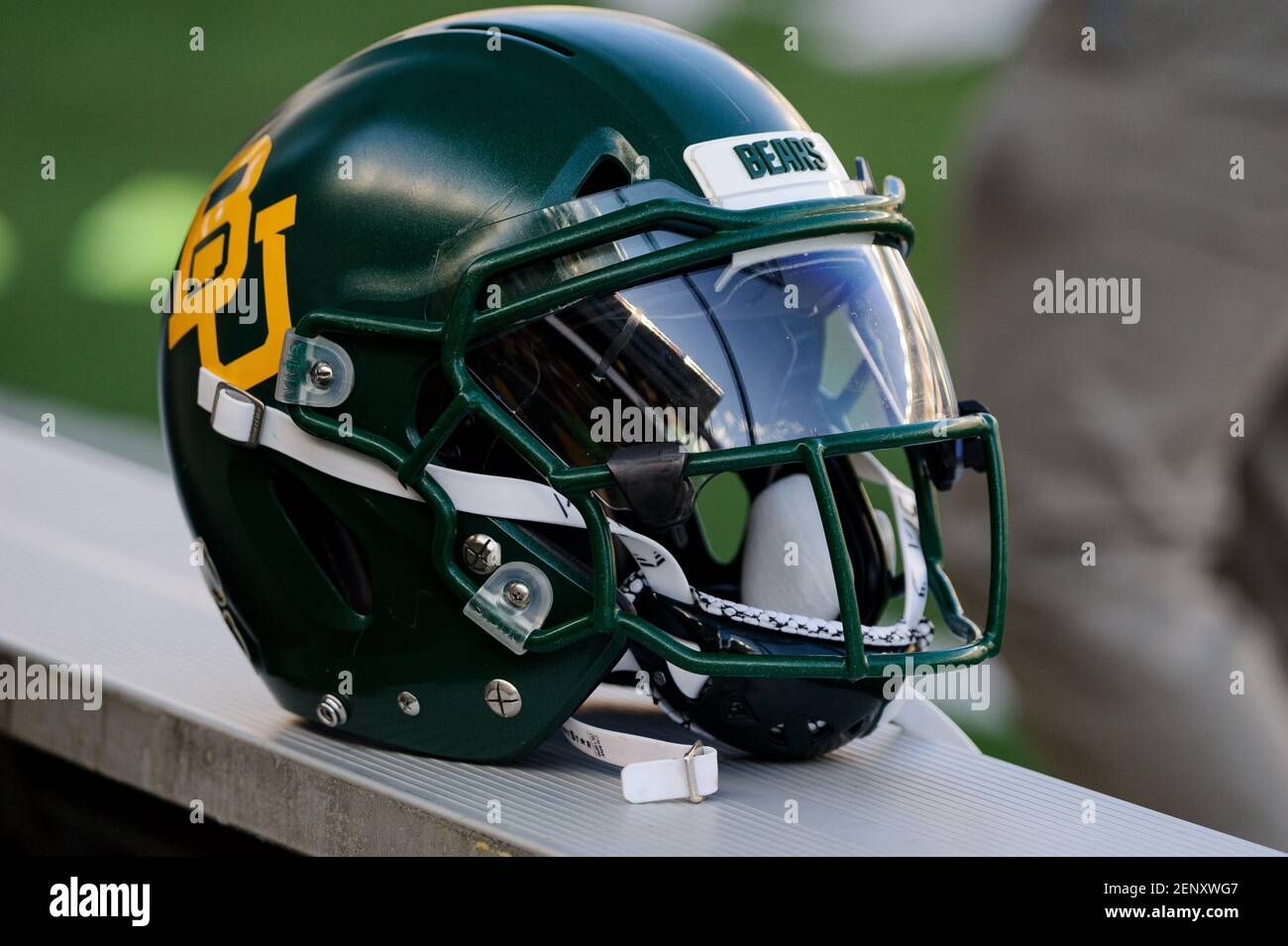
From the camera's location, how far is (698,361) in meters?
1.31

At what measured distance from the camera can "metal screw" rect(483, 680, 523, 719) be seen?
1357mm

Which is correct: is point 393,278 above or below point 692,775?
above

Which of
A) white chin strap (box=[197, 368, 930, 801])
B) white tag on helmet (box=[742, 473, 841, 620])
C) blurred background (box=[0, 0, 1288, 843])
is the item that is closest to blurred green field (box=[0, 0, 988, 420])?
blurred background (box=[0, 0, 1288, 843])

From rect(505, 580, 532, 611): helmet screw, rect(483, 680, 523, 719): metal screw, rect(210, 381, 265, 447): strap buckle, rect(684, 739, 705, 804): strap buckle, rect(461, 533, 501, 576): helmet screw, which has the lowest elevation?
rect(684, 739, 705, 804): strap buckle

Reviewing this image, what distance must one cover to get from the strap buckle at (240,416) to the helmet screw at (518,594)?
280 millimetres

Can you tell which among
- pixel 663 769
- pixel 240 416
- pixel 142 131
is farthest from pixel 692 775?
pixel 142 131

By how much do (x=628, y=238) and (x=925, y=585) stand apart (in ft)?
1.48

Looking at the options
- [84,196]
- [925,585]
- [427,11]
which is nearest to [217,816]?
[925,585]

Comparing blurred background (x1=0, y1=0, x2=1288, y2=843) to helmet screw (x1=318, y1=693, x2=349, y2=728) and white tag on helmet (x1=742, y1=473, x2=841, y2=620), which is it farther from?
helmet screw (x1=318, y1=693, x2=349, y2=728)

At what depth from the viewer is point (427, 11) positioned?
29.5 ft

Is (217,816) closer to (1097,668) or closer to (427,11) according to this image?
(1097,668)

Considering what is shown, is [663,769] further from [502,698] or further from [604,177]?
[604,177]

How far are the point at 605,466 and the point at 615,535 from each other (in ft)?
0.39

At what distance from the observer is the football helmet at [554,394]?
130cm
